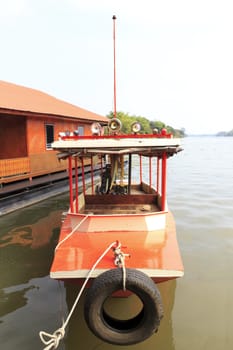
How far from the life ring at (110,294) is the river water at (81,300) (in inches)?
28.1

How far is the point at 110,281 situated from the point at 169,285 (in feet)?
8.53

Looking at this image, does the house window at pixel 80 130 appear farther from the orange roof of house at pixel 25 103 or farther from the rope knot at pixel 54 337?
the rope knot at pixel 54 337

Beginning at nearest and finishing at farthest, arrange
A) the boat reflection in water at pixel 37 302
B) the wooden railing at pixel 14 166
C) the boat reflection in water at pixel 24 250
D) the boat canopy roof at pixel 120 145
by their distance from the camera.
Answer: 1. the boat reflection in water at pixel 37 302
2. the boat canopy roof at pixel 120 145
3. the boat reflection in water at pixel 24 250
4. the wooden railing at pixel 14 166

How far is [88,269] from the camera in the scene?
150 inches

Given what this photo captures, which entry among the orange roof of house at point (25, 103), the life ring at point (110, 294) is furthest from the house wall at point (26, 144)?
the life ring at point (110, 294)

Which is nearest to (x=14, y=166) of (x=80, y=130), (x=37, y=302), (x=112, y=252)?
(x=80, y=130)

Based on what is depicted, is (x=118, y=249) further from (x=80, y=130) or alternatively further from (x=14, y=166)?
(x=80, y=130)

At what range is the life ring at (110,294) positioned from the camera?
3.35 m

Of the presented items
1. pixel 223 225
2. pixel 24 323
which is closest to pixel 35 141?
pixel 223 225

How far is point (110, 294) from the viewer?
3395mm

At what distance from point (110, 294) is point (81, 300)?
167 cm

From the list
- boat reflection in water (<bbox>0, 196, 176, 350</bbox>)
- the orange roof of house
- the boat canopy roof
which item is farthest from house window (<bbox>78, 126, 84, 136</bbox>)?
the boat canopy roof

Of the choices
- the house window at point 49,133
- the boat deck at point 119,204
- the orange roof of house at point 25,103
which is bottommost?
the boat deck at point 119,204

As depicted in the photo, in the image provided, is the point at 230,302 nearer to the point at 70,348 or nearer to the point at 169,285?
the point at 169,285
